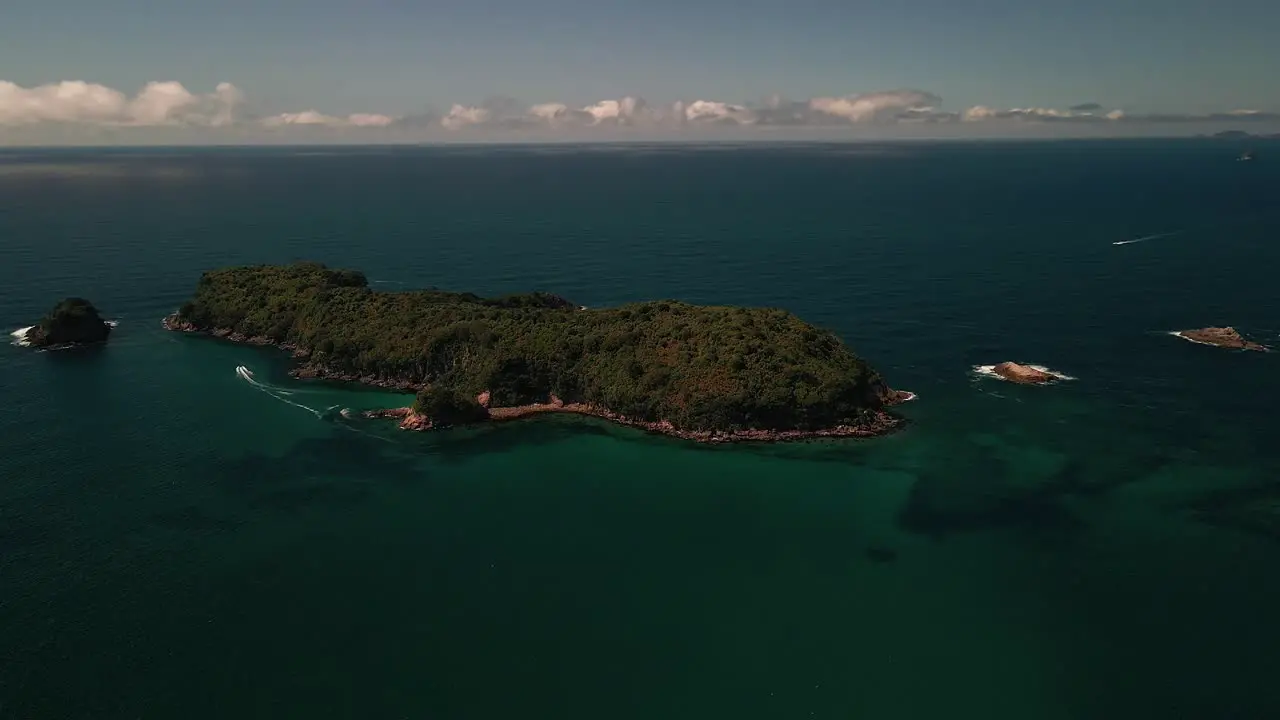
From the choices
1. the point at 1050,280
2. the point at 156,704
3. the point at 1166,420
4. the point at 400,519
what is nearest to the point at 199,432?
the point at 400,519

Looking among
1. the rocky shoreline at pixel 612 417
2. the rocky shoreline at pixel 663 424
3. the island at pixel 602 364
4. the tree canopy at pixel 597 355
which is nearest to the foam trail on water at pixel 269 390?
the rocky shoreline at pixel 612 417

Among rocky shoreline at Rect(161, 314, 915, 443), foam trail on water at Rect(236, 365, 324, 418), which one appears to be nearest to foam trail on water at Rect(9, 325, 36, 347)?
foam trail on water at Rect(236, 365, 324, 418)

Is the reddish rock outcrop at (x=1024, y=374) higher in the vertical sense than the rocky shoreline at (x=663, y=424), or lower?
higher

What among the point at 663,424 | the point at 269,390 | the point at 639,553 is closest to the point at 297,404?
the point at 269,390

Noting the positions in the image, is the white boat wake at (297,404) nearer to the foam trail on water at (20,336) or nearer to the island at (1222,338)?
the foam trail on water at (20,336)

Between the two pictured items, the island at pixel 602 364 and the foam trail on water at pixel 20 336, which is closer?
the island at pixel 602 364

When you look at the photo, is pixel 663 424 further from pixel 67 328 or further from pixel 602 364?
pixel 67 328

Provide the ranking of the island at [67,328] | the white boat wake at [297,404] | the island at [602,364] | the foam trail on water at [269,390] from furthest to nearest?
the island at [67,328]
the foam trail on water at [269,390]
the white boat wake at [297,404]
the island at [602,364]

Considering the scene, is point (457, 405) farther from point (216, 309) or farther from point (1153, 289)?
point (1153, 289)
